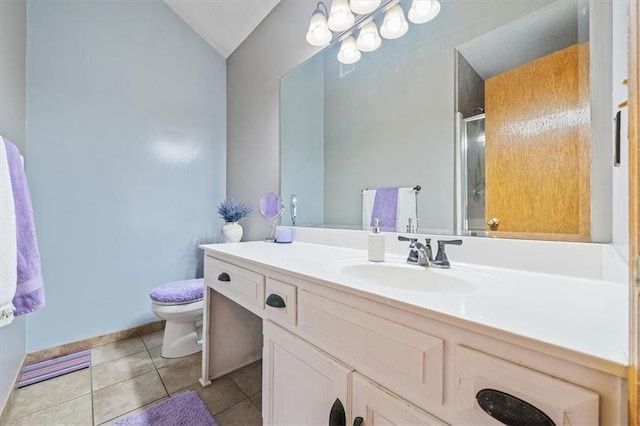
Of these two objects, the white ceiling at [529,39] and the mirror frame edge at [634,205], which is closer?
the mirror frame edge at [634,205]

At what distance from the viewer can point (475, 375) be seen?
0.41 meters

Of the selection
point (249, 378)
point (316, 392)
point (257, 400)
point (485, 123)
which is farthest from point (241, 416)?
point (485, 123)

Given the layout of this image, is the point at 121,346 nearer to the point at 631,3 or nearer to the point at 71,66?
the point at 71,66

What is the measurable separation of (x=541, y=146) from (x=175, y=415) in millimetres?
1795

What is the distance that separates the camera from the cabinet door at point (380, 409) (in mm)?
490

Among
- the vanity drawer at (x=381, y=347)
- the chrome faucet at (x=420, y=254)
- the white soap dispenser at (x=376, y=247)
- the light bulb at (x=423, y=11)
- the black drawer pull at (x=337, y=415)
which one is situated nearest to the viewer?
the vanity drawer at (x=381, y=347)

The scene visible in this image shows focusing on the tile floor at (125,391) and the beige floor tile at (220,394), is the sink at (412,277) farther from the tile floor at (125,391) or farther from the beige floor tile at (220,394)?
the beige floor tile at (220,394)

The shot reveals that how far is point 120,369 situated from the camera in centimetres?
154

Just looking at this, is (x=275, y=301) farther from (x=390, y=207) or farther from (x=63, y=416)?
(x=63, y=416)

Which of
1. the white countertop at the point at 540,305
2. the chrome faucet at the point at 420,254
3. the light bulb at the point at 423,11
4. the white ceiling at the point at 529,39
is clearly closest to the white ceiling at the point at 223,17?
the light bulb at the point at 423,11

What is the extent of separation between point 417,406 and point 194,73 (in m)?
2.65

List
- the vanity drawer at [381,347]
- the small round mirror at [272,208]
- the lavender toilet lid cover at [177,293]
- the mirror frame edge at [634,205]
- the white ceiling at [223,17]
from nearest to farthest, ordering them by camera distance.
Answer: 1. the mirror frame edge at [634,205]
2. the vanity drawer at [381,347]
3. the lavender toilet lid cover at [177,293]
4. the small round mirror at [272,208]
5. the white ceiling at [223,17]

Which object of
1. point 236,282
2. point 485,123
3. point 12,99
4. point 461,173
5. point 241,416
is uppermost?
point 12,99

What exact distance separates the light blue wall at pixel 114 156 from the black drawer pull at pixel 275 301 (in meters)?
1.59
